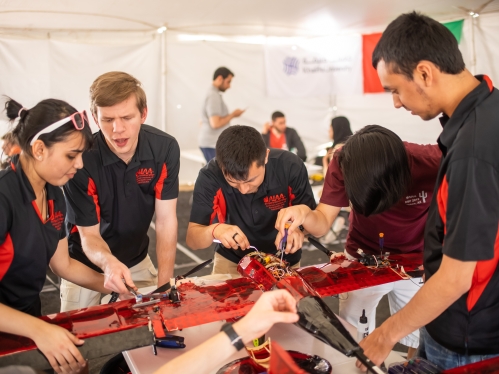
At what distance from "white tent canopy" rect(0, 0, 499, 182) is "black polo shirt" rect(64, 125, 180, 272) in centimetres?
376

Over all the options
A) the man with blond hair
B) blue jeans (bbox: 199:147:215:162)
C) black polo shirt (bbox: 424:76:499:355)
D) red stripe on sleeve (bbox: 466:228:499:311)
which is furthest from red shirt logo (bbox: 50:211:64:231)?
blue jeans (bbox: 199:147:215:162)

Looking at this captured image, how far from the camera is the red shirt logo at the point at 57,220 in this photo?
217 centimetres

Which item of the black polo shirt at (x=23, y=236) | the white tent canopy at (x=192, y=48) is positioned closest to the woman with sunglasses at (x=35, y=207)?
the black polo shirt at (x=23, y=236)

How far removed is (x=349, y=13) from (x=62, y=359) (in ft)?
22.3

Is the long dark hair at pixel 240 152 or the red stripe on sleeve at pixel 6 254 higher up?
the long dark hair at pixel 240 152

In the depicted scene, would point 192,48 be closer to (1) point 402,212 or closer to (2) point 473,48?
(2) point 473,48

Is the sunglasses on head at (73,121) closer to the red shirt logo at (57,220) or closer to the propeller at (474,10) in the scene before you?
the red shirt logo at (57,220)

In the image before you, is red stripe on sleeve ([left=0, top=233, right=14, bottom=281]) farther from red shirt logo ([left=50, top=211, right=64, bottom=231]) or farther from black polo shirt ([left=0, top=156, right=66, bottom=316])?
red shirt logo ([left=50, top=211, right=64, bottom=231])

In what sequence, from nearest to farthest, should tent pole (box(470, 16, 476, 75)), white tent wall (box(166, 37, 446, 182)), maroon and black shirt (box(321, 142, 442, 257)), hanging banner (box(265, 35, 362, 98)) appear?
maroon and black shirt (box(321, 142, 442, 257))
tent pole (box(470, 16, 476, 75))
white tent wall (box(166, 37, 446, 182))
hanging banner (box(265, 35, 362, 98))

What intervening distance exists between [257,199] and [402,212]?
83cm

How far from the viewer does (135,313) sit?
2.10 metres

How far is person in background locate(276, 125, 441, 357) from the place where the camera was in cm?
229

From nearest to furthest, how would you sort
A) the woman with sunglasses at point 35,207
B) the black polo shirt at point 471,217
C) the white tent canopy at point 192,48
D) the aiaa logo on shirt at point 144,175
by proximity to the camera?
1. the black polo shirt at point 471,217
2. the woman with sunglasses at point 35,207
3. the aiaa logo on shirt at point 144,175
4. the white tent canopy at point 192,48

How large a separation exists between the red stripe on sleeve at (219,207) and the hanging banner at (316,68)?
256 inches
